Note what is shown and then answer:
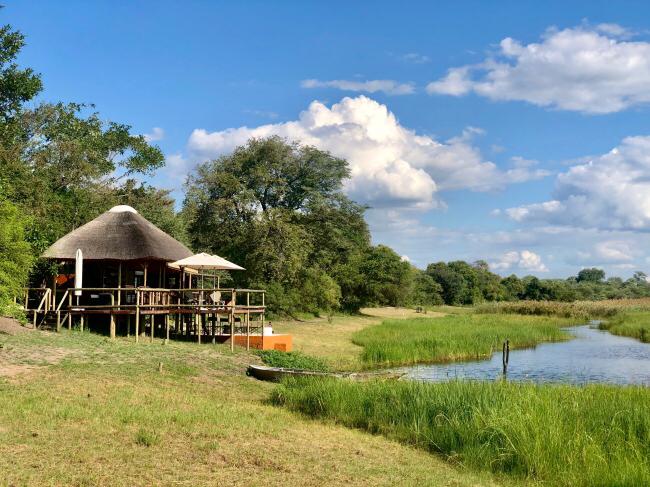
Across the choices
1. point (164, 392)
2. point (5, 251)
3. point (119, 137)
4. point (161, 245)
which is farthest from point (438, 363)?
point (119, 137)

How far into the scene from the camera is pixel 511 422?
9195 millimetres

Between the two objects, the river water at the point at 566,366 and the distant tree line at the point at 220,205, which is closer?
the river water at the point at 566,366

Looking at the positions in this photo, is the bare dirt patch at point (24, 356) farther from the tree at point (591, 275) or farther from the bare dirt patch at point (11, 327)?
the tree at point (591, 275)

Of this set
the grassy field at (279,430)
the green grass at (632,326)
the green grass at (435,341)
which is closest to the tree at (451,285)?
the green grass at (632,326)

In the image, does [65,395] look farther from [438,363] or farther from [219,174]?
[219,174]

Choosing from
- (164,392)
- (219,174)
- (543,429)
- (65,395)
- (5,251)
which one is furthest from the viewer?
(219,174)

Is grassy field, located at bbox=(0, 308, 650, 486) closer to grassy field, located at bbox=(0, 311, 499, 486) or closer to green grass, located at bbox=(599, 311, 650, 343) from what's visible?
grassy field, located at bbox=(0, 311, 499, 486)

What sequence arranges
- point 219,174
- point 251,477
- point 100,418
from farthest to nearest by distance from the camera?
point 219,174 → point 100,418 → point 251,477

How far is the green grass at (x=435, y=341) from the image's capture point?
2208cm

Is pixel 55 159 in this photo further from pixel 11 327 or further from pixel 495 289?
pixel 495 289

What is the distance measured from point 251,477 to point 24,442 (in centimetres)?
318

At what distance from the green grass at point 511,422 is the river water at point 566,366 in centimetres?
424

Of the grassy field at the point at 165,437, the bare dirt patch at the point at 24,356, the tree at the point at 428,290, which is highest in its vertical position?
the tree at the point at 428,290

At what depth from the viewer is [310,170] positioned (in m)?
42.0
